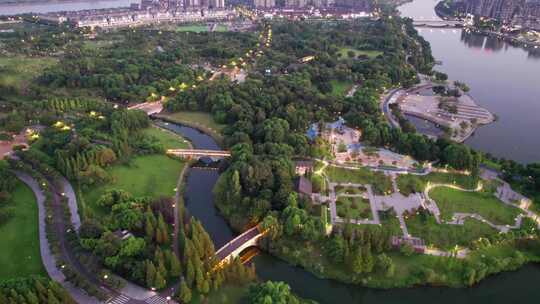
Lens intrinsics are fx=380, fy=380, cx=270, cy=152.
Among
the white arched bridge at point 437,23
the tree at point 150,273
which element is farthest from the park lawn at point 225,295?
the white arched bridge at point 437,23

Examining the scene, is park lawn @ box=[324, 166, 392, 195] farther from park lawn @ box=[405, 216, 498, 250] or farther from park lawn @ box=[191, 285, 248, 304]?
park lawn @ box=[191, 285, 248, 304]

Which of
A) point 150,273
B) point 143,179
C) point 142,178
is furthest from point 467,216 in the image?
point 142,178

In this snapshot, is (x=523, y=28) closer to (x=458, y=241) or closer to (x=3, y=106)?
(x=458, y=241)

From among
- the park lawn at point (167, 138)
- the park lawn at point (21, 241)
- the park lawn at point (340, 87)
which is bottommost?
the park lawn at point (21, 241)

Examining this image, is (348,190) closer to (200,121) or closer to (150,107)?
(200,121)

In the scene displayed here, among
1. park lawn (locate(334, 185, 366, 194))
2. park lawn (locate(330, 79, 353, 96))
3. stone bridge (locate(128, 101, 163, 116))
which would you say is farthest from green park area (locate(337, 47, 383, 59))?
park lawn (locate(334, 185, 366, 194))

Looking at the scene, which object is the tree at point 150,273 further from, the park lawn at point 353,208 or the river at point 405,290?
the park lawn at point 353,208

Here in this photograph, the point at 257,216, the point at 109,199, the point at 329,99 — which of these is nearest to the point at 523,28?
the point at 329,99
